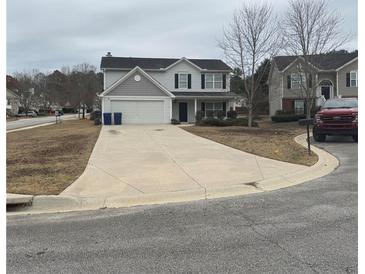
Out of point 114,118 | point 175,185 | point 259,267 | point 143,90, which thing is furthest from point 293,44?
point 259,267

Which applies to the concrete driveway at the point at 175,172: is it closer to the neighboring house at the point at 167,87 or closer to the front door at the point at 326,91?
the neighboring house at the point at 167,87

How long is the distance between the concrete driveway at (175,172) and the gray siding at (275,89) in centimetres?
3239

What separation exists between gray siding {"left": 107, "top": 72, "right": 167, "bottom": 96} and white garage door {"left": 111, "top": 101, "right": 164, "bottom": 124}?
0.78 meters

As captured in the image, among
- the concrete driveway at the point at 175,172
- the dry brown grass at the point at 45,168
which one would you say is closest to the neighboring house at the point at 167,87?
the dry brown grass at the point at 45,168

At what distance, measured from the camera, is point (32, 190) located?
8211 mm

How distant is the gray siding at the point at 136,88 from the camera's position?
1378 inches

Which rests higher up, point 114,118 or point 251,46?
point 251,46

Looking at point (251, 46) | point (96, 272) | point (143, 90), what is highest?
point (251, 46)

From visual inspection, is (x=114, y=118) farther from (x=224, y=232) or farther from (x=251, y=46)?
(x=224, y=232)

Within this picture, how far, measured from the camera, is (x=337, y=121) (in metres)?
17.4

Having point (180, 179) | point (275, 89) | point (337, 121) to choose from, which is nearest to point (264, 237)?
point (180, 179)

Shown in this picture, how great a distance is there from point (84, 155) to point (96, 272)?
9.31 m

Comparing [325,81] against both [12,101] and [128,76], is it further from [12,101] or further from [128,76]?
[12,101]

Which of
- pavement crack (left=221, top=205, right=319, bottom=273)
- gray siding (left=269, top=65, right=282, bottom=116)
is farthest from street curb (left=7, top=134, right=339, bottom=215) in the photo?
gray siding (left=269, top=65, right=282, bottom=116)
